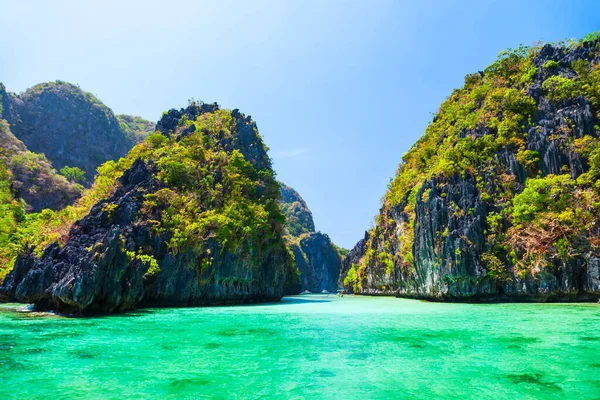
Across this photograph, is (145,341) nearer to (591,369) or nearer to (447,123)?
(591,369)

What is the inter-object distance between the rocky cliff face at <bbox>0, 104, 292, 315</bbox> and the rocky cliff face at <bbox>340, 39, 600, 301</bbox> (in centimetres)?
1671

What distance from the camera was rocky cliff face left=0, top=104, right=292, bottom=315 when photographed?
21062 millimetres

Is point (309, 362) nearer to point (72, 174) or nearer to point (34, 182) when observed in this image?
point (34, 182)

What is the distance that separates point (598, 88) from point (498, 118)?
24.9 feet

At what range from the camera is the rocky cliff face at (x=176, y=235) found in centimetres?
2106

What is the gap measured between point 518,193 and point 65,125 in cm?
8883

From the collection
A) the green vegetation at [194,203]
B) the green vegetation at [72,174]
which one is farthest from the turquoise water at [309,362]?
the green vegetation at [72,174]

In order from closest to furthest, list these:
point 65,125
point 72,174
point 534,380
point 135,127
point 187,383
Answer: point 534,380
point 187,383
point 72,174
point 65,125
point 135,127

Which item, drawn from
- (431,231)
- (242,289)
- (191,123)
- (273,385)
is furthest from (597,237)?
(191,123)

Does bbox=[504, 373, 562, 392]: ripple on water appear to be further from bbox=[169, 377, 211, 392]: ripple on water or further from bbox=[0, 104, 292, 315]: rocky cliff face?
bbox=[0, 104, 292, 315]: rocky cliff face

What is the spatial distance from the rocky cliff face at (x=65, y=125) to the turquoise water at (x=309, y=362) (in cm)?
7125

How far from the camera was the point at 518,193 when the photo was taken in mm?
29094

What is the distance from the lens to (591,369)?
24.3 feet

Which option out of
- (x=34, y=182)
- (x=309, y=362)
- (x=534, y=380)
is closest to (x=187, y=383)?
(x=309, y=362)
